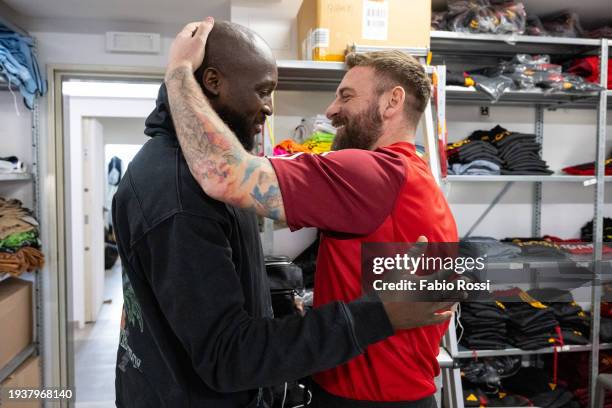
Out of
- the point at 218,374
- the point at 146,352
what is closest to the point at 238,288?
the point at 218,374

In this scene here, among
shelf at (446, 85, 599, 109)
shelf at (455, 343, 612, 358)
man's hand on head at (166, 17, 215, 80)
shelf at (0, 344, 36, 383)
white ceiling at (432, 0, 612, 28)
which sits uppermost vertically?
white ceiling at (432, 0, 612, 28)

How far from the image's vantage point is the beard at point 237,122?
0.95m

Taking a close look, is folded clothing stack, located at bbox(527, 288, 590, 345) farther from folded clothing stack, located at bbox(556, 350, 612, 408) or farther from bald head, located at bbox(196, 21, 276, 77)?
bald head, located at bbox(196, 21, 276, 77)

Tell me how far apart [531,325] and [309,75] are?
1958 millimetres

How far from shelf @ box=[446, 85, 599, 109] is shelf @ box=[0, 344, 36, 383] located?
299cm

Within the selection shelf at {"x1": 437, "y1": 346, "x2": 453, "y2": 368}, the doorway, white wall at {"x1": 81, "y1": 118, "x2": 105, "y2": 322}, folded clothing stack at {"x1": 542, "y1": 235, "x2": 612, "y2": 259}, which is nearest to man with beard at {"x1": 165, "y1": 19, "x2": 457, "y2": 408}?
shelf at {"x1": 437, "y1": 346, "x2": 453, "y2": 368}

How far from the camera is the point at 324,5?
2.14m

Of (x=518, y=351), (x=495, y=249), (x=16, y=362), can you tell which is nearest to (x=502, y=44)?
(x=495, y=249)

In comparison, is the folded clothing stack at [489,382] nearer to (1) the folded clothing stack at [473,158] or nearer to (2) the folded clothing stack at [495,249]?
(2) the folded clothing stack at [495,249]

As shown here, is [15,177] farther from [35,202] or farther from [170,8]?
[170,8]

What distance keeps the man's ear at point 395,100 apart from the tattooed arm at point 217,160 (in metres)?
0.45

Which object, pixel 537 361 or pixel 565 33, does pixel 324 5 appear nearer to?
pixel 565 33

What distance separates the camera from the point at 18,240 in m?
2.66

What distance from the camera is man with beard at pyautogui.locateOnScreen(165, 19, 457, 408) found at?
83 centimetres
